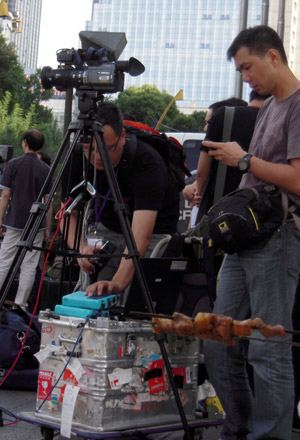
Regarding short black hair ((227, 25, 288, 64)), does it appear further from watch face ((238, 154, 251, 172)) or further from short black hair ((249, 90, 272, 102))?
short black hair ((249, 90, 272, 102))

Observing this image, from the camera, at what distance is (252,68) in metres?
3.30

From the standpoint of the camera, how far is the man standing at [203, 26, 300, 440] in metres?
A: 3.12

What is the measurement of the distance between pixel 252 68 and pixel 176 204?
4.40 feet

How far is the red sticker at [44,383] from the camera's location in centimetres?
348

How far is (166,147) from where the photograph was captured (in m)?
4.34

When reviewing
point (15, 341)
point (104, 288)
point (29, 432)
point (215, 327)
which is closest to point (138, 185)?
point (104, 288)

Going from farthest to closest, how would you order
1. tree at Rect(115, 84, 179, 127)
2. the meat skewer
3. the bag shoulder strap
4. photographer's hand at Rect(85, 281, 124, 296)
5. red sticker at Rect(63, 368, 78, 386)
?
tree at Rect(115, 84, 179, 127) → the bag shoulder strap → photographer's hand at Rect(85, 281, 124, 296) → red sticker at Rect(63, 368, 78, 386) → the meat skewer

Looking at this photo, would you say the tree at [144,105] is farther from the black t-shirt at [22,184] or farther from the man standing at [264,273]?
the man standing at [264,273]

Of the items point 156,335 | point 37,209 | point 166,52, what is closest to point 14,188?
point 37,209

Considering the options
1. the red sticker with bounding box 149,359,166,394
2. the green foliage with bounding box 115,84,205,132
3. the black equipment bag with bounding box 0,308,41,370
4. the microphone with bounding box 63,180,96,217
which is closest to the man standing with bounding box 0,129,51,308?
the black equipment bag with bounding box 0,308,41,370

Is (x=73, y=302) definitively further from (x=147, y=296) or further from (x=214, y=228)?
(x=214, y=228)

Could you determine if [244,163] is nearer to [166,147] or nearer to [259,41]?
[259,41]

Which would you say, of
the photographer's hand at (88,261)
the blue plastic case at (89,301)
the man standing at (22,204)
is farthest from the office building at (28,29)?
the blue plastic case at (89,301)

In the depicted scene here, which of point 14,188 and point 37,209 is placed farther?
point 14,188
